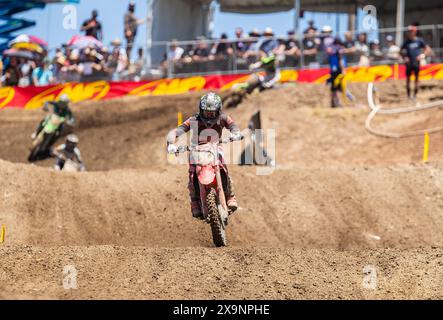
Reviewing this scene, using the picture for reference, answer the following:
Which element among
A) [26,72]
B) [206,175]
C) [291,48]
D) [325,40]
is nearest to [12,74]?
[26,72]

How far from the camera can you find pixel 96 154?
22.4 meters

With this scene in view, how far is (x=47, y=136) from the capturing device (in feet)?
65.3

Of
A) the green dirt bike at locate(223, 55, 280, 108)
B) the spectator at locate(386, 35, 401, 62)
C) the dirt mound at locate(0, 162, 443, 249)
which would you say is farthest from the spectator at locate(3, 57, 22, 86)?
the spectator at locate(386, 35, 401, 62)

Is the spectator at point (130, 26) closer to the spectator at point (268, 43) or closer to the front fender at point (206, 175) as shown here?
the spectator at point (268, 43)

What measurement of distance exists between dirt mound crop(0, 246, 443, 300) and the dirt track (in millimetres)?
21

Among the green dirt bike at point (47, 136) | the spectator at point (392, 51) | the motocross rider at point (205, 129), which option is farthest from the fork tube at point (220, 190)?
the spectator at point (392, 51)

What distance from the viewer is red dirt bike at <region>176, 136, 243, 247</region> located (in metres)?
9.56

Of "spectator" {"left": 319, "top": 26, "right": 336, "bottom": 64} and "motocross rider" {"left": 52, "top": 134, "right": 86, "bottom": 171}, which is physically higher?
"spectator" {"left": 319, "top": 26, "right": 336, "bottom": 64}

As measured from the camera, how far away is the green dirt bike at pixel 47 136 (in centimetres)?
1972

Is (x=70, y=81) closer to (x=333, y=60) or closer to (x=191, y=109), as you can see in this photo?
(x=191, y=109)

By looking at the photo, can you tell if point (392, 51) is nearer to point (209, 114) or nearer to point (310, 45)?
point (310, 45)

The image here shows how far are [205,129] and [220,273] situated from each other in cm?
257

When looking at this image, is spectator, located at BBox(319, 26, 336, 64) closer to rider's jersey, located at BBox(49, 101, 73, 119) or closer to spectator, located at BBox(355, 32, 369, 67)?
spectator, located at BBox(355, 32, 369, 67)
